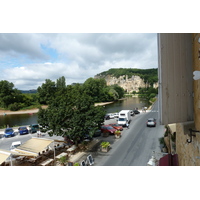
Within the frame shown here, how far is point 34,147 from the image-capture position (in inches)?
287

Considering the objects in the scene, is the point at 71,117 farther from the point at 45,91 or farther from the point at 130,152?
Result: the point at 45,91

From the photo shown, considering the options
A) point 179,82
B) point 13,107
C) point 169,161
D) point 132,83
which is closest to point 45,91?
point 13,107

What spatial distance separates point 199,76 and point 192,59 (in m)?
0.47

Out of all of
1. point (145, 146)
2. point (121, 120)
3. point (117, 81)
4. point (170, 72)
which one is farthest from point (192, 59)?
point (117, 81)

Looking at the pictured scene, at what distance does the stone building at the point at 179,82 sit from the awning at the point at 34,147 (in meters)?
6.54

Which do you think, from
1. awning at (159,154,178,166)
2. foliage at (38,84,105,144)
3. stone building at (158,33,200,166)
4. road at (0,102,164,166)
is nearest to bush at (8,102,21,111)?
road at (0,102,164,166)

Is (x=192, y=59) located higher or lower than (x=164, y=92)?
higher

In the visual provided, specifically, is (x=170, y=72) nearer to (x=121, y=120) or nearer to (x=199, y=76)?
(x=199, y=76)

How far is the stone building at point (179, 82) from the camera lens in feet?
7.25

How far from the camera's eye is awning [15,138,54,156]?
7.00 metres

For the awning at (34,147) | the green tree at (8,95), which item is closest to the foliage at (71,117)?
the awning at (34,147)

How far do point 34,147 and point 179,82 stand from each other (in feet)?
23.8

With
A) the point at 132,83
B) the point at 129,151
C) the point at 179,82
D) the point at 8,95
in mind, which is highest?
the point at 132,83

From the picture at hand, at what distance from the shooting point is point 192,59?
2.29 m
